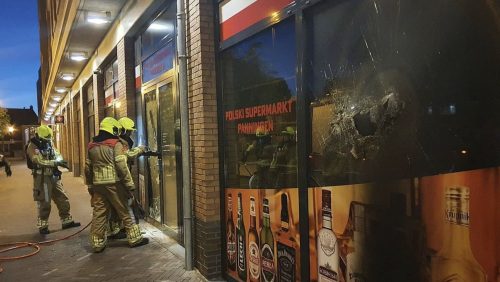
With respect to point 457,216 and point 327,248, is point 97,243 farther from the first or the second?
point 457,216

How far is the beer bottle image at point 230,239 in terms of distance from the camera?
15.5 ft

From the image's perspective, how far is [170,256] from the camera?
5.87 metres

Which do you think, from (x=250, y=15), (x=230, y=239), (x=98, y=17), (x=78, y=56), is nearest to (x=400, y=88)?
(x=250, y=15)

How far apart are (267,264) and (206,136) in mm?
1564

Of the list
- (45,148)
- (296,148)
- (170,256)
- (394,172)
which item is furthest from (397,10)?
(45,148)

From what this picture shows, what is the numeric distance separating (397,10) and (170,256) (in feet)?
14.8

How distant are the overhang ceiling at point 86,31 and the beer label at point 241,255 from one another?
570cm

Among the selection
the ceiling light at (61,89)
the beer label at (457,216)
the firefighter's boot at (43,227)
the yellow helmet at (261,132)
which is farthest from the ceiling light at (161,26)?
the ceiling light at (61,89)

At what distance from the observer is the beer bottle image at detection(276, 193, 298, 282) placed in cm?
369

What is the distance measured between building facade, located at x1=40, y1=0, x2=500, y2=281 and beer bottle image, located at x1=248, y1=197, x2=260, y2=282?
0.02 m

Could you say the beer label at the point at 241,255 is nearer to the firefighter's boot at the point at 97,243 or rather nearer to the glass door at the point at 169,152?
the glass door at the point at 169,152

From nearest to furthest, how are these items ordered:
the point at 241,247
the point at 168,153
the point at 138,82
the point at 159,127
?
the point at 241,247
the point at 168,153
the point at 159,127
the point at 138,82

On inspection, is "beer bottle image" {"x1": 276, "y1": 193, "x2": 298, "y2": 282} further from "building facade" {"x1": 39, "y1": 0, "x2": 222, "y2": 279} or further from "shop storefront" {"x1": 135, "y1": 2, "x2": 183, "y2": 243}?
"shop storefront" {"x1": 135, "y1": 2, "x2": 183, "y2": 243}

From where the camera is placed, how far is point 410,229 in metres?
2.51
